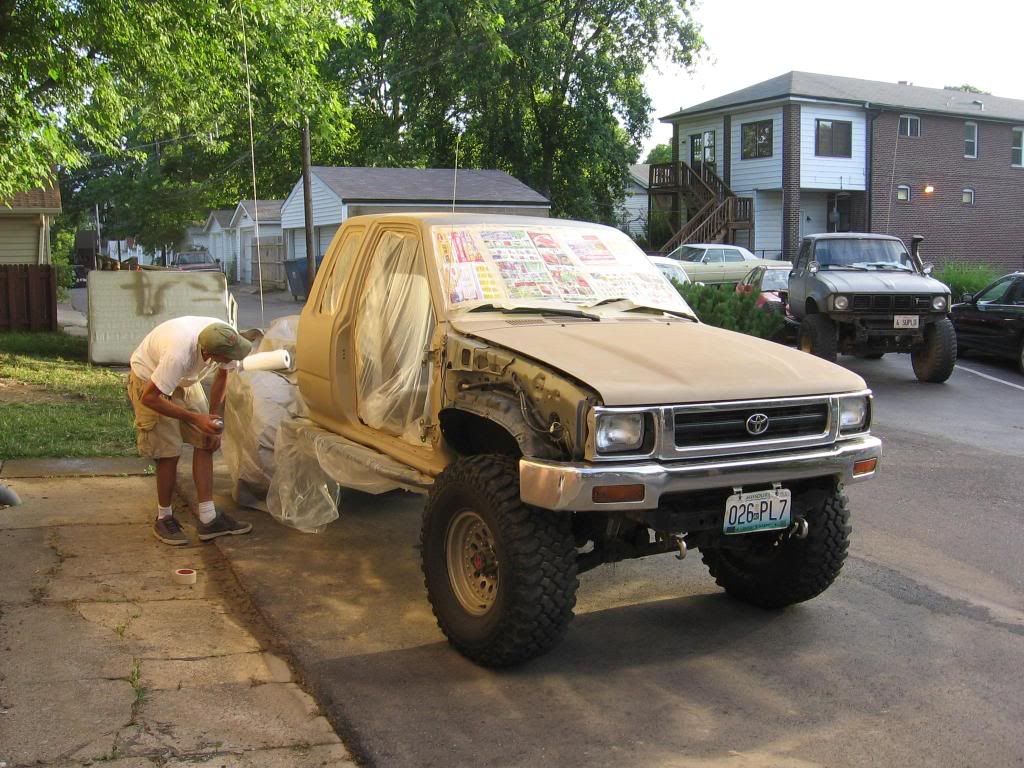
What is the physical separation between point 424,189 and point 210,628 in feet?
94.8

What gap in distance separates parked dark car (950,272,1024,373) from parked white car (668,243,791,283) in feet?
37.2

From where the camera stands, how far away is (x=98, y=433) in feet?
30.9

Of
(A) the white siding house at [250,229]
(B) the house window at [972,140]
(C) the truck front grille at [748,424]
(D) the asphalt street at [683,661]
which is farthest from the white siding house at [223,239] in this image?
(C) the truck front grille at [748,424]

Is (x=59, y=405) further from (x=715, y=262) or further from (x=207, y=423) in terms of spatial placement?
(x=715, y=262)

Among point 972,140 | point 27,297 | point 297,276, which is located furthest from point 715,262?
point 27,297

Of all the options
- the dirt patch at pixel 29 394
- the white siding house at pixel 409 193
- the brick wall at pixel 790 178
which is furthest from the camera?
the brick wall at pixel 790 178

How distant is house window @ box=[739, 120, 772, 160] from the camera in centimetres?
3653

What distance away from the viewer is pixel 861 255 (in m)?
14.4

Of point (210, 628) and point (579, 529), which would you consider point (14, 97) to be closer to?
point (210, 628)

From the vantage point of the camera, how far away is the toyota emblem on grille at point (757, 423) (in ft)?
14.2

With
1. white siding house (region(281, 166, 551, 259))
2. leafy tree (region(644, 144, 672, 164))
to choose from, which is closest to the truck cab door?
white siding house (region(281, 166, 551, 259))

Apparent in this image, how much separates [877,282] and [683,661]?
9.87m

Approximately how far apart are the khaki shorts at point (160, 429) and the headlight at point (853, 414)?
3.62 meters

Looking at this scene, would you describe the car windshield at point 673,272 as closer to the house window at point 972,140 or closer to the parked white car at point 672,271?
the parked white car at point 672,271
